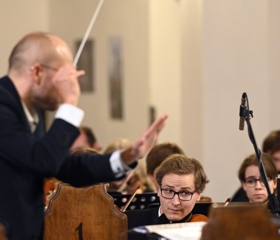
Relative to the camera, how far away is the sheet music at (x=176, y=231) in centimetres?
251

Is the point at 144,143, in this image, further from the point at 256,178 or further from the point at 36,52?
the point at 256,178

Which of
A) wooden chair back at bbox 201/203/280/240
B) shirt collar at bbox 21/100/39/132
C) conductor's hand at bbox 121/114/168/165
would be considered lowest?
wooden chair back at bbox 201/203/280/240

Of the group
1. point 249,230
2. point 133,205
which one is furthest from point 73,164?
point 133,205

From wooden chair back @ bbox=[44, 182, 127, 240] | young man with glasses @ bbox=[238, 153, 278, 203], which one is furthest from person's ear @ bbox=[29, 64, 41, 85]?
young man with glasses @ bbox=[238, 153, 278, 203]

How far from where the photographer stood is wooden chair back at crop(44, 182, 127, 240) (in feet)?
12.1

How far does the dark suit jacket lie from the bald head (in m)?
0.08

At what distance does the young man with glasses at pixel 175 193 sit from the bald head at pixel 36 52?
48.3 inches

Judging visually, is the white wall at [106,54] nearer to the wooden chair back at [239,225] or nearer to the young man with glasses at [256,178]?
the young man with glasses at [256,178]

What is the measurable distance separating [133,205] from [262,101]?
2.60 meters

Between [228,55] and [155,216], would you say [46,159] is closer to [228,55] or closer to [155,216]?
[155,216]

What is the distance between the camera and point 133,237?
366 cm

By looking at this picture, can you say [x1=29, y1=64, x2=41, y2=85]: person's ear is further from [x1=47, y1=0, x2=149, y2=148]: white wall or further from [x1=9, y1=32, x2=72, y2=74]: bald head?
[x1=47, y1=0, x2=149, y2=148]: white wall

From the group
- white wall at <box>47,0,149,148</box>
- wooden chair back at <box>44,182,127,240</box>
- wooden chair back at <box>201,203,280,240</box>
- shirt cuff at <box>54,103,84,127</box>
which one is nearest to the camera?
wooden chair back at <box>201,203,280,240</box>

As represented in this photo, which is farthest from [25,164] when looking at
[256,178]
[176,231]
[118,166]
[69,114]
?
[256,178]
